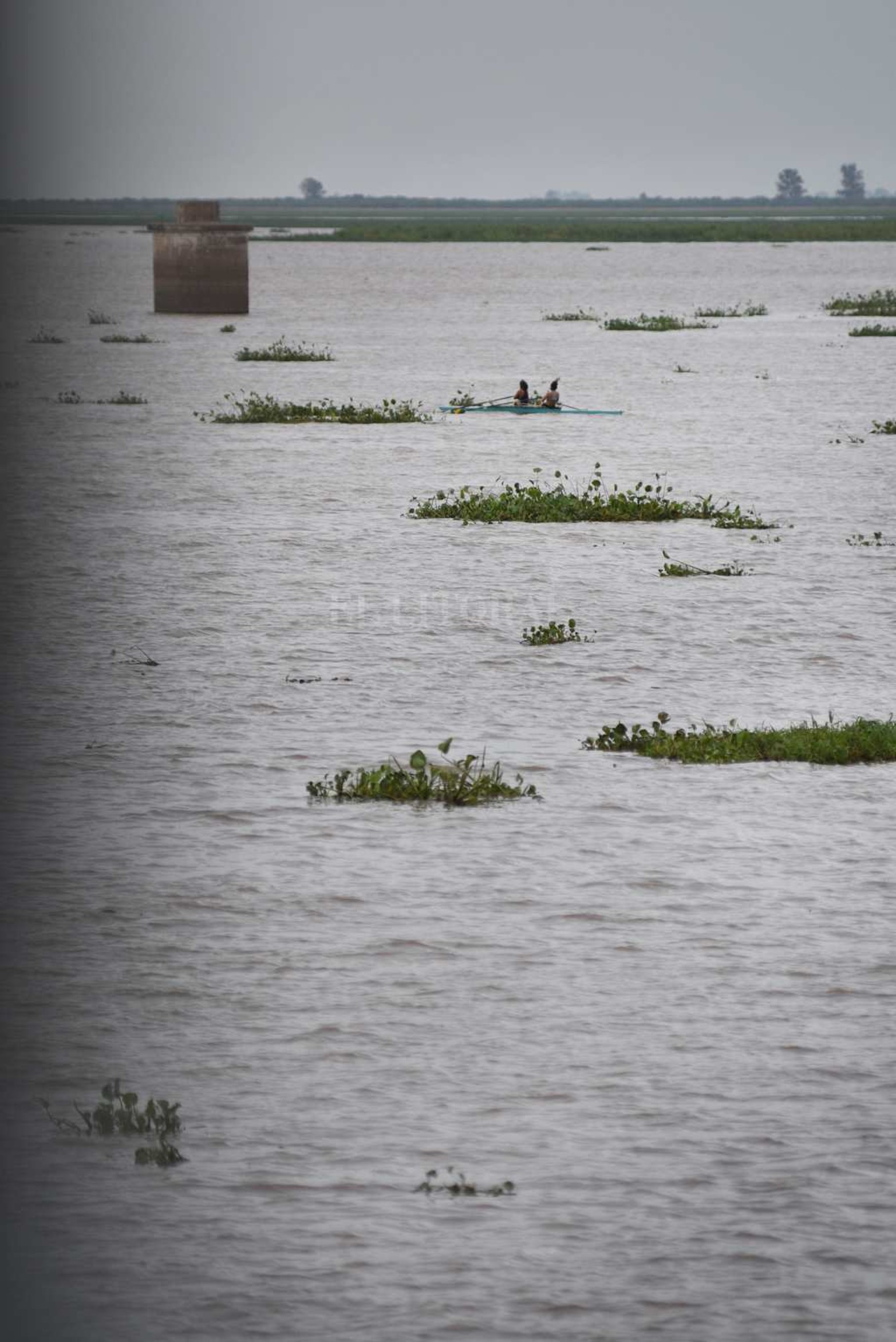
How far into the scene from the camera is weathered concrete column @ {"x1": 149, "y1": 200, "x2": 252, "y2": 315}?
63.5 m

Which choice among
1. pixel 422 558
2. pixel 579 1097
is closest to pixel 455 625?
pixel 422 558

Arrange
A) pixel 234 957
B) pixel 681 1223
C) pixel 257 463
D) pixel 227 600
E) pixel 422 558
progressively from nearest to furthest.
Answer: pixel 681 1223
pixel 234 957
pixel 227 600
pixel 422 558
pixel 257 463

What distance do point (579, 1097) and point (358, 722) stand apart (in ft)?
21.0

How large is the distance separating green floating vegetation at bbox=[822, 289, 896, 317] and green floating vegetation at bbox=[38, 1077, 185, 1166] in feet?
200

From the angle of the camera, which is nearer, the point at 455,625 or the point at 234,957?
the point at 234,957

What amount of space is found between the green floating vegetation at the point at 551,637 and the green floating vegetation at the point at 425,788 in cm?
438

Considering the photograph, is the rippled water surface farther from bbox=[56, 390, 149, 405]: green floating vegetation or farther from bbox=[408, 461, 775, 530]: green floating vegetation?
bbox=[56, 390, 149, 405]: green floating vegetation

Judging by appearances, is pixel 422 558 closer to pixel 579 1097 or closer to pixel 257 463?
pixel 257 463

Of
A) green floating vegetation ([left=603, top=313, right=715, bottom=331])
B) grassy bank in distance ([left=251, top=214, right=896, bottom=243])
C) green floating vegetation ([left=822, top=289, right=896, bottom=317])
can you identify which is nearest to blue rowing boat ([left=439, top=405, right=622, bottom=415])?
green floating vegetation ([left=603, top=313, right=715, bottom=331])

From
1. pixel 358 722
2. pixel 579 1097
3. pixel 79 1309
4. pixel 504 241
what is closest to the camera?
pixel 79 1309

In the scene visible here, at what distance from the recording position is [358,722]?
14.3 meters

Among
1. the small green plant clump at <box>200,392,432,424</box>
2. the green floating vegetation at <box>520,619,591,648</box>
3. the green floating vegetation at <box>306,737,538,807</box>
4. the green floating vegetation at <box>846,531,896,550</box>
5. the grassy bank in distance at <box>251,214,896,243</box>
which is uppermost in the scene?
the grassy bank in distance at <box>251,214,896,243</box>

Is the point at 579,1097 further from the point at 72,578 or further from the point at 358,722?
the point at 72,578

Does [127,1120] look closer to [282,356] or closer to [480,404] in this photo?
[480,404]
